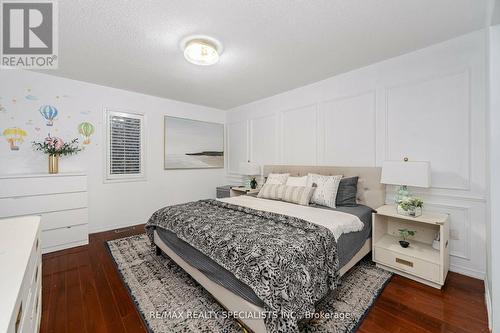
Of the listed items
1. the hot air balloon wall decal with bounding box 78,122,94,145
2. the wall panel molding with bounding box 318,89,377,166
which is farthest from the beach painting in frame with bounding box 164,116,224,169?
the wall panel molding with bounding box 318,89,377,166

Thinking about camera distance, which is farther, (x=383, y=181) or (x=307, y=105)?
(x=307, y=105)

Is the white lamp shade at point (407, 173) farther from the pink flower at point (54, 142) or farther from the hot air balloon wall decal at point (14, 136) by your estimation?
the hot air balloon wall decal at point (14, 136)

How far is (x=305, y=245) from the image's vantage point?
163 cm

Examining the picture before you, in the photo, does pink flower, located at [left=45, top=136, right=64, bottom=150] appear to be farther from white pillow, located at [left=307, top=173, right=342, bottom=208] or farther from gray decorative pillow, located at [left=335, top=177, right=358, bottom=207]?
gray decorative pillow, located at [left=335, top=177, right=358, bottom=207]

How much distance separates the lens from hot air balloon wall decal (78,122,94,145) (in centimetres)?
347

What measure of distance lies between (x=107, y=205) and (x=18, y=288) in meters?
3.33

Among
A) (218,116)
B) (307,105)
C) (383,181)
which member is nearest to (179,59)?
(307,105)

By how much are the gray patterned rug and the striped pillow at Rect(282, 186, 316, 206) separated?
0.94 metres

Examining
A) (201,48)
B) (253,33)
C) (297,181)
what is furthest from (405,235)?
(201,48)

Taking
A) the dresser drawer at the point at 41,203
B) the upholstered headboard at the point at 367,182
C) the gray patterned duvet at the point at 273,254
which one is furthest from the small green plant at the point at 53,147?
the upholstered headboard at the point at 367,182

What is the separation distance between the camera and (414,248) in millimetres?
2328

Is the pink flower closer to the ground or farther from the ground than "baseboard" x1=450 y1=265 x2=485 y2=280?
farther from the ground

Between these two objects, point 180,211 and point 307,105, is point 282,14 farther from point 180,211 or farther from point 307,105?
point 180,211

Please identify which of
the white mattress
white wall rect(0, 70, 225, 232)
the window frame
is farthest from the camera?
the window frame
